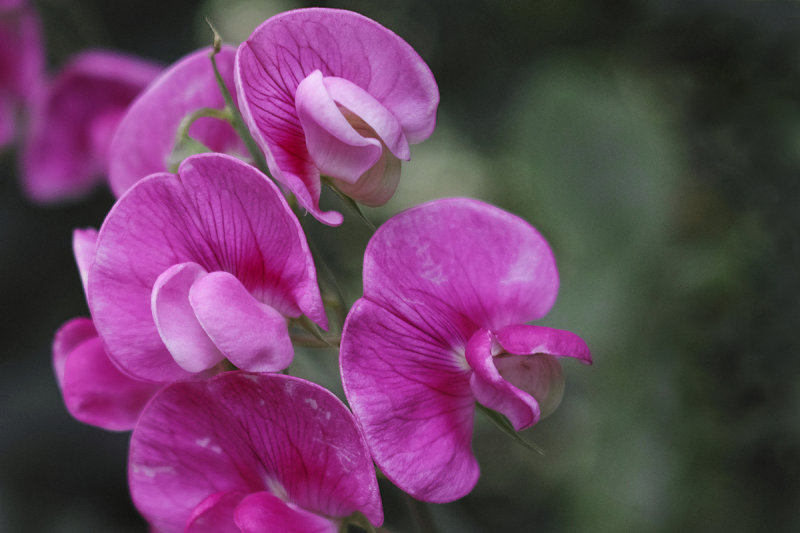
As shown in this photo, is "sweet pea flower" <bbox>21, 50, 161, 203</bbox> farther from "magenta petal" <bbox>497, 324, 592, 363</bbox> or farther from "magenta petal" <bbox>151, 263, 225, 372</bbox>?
"magenta petal" <bbox>497, 324, 592, 363</bbox>

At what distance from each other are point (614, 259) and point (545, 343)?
2.27 feet

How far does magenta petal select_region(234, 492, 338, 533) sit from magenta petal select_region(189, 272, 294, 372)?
93mm

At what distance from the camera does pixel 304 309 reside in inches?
18.0

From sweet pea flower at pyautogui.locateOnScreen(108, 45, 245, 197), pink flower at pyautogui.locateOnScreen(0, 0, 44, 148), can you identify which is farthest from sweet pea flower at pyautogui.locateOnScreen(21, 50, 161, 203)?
sweet pea flower at pyautogui.locateOnScreen(108, 45, 245, 197)

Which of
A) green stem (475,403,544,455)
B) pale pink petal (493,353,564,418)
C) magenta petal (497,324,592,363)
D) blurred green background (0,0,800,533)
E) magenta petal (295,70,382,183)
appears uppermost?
magenta petal (295,70,382,183)

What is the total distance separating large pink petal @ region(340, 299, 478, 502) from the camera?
0.45 metres

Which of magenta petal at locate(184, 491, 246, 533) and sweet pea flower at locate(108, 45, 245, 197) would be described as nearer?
magenta petal at locate(184, 491, 246, 533)

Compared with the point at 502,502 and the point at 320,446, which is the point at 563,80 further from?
the point at 320,446

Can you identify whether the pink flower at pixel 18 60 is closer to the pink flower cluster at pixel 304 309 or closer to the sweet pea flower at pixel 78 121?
the sweet pea flower at pixel 78 121

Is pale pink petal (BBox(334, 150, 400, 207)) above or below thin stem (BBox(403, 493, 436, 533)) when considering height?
above

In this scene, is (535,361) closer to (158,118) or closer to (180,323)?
(180,323)

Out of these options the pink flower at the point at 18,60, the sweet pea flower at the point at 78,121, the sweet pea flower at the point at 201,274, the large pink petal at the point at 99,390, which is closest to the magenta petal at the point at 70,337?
the large pink petal at the point at 99,390

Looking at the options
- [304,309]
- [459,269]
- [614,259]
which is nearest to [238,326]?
[304,309]

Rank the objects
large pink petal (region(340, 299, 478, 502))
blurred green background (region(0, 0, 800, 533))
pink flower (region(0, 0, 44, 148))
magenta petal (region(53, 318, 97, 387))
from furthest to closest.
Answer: pink flower (region(0, 0, 44, 148))
blurred green background (region(0, 0, 800, 533))
magenta petal (region(53, 318, 97, 387))
large pink petal (region(340, 299, 478, 502))
